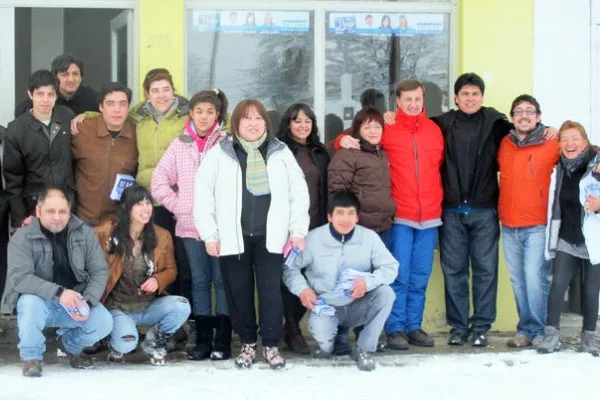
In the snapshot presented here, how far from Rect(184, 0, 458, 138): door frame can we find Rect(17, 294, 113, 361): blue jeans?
2.53m

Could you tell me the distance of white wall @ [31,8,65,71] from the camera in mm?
7406

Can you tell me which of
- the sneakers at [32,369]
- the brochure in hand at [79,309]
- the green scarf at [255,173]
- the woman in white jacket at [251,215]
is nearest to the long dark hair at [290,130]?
the woman in white jacket at [251,215]

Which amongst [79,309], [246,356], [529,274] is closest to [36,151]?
[79,309]

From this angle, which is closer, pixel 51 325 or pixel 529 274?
pixel 51 325

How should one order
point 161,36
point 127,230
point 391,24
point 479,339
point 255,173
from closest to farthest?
point 255,173, point 127,230, point 479,339, point 161,36, point 391,24

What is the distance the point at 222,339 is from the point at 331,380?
0.89 m

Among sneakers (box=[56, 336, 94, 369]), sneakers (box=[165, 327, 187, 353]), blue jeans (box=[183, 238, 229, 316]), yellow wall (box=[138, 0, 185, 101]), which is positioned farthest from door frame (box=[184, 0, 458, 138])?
sneakers (box=[56, 336, 94, 369])

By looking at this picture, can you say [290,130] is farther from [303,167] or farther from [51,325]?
[51,325]

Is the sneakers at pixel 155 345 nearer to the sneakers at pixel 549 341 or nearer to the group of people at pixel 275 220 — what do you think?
the group of people at pixel 275 220

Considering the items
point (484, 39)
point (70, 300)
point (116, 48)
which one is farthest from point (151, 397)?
point (484, 39)

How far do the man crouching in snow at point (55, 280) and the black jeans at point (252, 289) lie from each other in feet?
2.56

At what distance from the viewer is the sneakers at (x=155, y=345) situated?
6.39 meters

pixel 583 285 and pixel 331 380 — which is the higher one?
pixel 583 285

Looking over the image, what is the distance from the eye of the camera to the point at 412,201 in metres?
6.89
